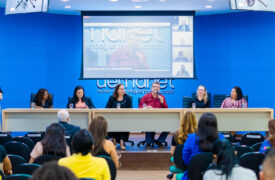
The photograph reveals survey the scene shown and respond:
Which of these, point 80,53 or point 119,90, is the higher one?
point 80,53

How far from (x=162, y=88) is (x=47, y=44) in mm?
3196

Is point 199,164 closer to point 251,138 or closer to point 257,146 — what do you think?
point 257,146

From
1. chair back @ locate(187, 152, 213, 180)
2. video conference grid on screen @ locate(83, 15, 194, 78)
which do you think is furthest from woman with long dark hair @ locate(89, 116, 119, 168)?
video conference grid on screen @ locate(83, 15, 194, 78)

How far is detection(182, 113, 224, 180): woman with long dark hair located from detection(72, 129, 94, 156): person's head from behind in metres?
1.24

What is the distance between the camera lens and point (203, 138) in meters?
4.33

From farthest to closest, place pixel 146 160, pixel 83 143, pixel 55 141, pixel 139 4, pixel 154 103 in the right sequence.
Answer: pixel 139 4 < pixel 154 103 < pixel 146 160 < pixel 55 141 < pixel 83 143

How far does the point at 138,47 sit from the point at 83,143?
7652mm

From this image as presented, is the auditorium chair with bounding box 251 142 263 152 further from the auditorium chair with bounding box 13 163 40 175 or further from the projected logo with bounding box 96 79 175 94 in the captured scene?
the projected logo with bounding box 96 79 175 94

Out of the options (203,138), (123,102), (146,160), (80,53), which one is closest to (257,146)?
(203,138)

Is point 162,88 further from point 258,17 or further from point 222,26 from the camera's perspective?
point 258,17

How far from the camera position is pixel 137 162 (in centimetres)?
764

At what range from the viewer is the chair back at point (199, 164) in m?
4.22

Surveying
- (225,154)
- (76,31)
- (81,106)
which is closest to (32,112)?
(81,106)

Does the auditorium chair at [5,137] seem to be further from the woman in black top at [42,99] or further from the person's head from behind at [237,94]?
the person's head from behind at [237,94]
